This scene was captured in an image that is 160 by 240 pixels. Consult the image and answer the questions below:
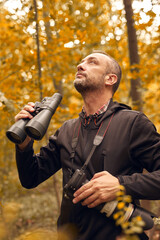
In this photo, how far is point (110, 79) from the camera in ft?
8.23

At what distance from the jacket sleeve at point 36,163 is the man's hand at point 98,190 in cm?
63

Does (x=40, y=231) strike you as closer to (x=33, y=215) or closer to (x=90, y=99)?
(x=90, y=99)

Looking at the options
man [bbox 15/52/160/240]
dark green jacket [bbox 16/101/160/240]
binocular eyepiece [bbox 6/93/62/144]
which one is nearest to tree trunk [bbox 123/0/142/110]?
man [bbox 15/52/160/240]

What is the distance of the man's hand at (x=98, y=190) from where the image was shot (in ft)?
5.63

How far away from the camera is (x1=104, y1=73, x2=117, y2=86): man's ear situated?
2.46 m

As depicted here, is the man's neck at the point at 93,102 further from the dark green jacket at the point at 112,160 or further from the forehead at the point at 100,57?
the forehead at the point at 100,57

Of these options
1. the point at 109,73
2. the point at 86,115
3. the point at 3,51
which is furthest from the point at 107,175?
the point at 3,51

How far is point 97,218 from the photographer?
1.87 metres

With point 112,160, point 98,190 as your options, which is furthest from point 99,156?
point 98,190

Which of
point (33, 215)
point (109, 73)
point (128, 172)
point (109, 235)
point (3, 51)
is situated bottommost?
point (33, 215)

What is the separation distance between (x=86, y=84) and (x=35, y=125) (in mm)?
760

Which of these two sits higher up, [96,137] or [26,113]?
[26,113]

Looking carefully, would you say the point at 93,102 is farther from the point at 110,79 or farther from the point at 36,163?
the point at 36,163

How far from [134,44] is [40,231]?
3.53 metres
